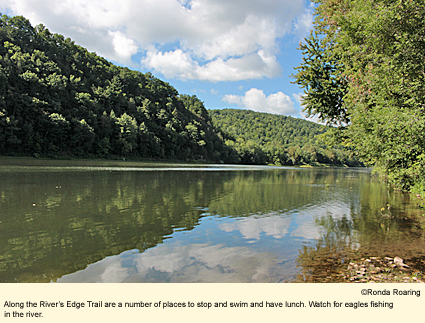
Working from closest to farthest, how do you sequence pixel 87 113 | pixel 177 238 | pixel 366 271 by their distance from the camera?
pixel 366 271
pixel 177 238
pixel 87 113

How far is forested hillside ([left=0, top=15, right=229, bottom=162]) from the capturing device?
74.0m

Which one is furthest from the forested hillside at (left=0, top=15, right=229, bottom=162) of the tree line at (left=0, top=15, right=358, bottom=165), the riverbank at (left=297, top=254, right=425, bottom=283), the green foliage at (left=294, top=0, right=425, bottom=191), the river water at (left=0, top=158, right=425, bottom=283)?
the riverbank at (left=297, top=254, right=425, bottom=283)

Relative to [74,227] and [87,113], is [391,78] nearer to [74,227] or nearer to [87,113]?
[74,227]

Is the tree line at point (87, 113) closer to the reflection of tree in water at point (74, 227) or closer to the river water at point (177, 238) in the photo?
the river water at point (177, 238)

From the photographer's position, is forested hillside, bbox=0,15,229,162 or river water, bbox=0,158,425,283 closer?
river water, bbox=0,158,425,283

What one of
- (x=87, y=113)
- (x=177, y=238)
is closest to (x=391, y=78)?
(x=177, y=238)

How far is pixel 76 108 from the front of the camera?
315 ft

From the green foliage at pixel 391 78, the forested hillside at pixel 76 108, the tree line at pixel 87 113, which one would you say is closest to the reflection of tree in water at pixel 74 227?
the green foliage at pixel 391 78

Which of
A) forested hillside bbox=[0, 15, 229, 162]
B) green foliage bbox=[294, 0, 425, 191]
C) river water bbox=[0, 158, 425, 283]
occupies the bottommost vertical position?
river water bbox=[0, 158, 425, 283]

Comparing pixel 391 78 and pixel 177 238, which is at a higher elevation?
pixel 391 78

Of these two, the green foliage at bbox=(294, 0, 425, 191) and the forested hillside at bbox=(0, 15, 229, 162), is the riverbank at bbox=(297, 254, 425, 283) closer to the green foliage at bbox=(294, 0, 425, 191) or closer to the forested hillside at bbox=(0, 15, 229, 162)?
the green foliage at bbox=(294, 0, 425, 191)

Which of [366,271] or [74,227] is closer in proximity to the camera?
[366,271]

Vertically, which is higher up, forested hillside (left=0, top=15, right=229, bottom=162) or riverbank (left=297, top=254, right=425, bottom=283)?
forested hillside (left=0, top=15, right=229, bottom=162)

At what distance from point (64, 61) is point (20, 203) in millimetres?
129440
